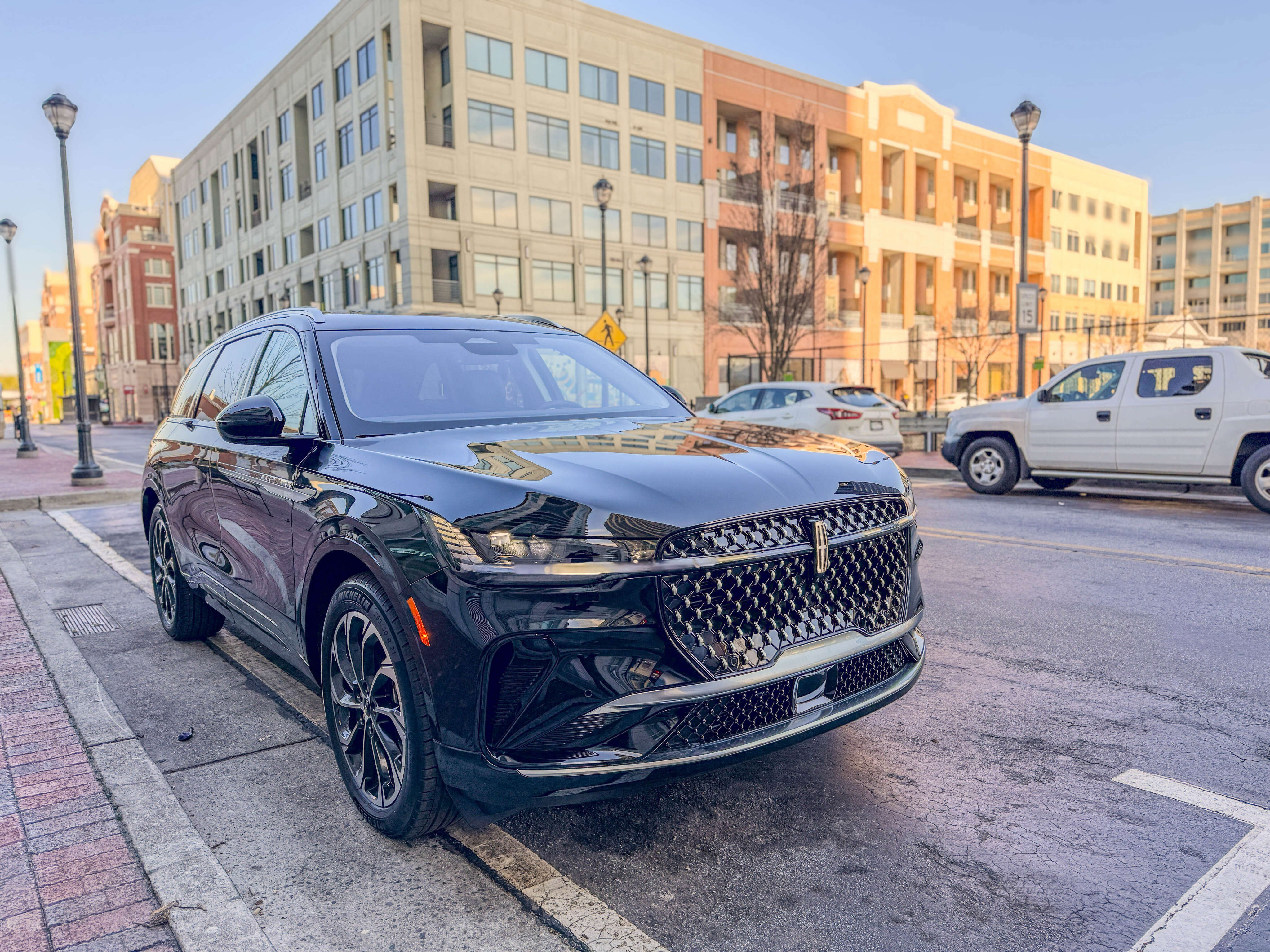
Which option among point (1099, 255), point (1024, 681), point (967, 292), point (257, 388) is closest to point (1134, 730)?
point (1024, 681)

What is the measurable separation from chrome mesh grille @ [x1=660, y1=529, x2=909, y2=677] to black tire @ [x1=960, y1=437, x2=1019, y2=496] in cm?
1035

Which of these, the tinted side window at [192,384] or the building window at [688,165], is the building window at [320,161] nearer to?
the building window at [688,165]

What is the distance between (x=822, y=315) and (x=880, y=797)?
4670 cm

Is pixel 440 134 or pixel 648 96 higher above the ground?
pixel 648 96

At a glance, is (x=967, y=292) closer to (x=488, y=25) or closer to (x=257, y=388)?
(x=488, y=25)

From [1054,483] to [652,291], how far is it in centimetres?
3344

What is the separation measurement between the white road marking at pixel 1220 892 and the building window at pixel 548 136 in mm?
40808

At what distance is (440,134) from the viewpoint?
125 ft

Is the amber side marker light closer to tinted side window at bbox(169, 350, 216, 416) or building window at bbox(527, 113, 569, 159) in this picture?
tinted side window at bbox(169, 350, 216, 416)

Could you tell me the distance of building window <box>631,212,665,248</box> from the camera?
43.5 metres

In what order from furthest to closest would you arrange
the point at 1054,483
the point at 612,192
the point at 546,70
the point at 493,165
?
the point at 612,192, the point at 546,70, the point at 493,165, the point at 1054,483

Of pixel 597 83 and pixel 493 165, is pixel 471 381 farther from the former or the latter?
pixel 597 83

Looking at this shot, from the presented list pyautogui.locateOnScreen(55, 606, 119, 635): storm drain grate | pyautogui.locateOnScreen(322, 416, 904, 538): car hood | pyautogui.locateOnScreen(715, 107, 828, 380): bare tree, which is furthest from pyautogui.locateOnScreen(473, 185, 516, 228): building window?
pyautogui.locateOnScreen(322, 416, 904, 538): car hood

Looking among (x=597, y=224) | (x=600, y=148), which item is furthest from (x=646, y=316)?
(x=600, y=148)
